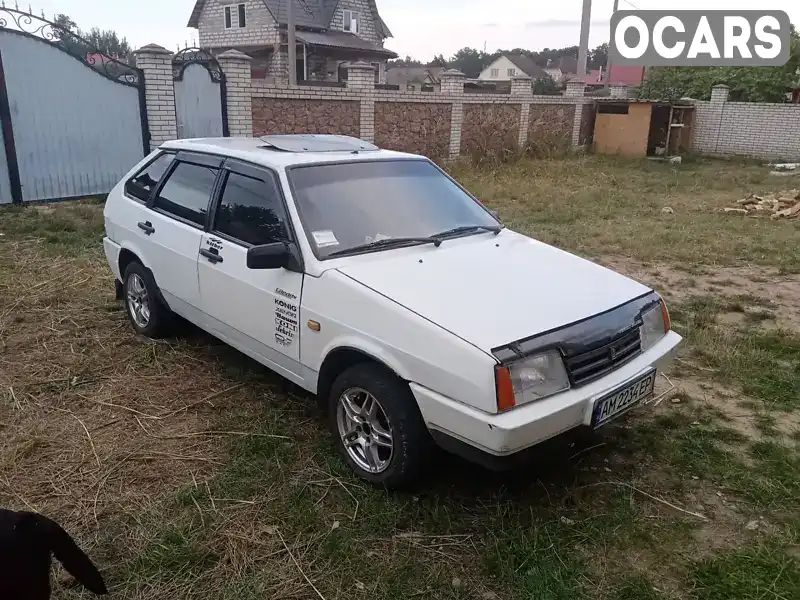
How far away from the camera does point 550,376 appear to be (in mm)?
2725

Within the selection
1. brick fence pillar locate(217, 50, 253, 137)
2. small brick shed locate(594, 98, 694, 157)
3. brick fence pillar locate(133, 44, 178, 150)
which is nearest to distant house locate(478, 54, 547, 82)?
small brick shed locate(594, 98, 694, 157)

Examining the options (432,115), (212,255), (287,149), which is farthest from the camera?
(432,115)

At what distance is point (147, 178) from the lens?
15.6 ft

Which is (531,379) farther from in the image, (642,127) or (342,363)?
(642,127)

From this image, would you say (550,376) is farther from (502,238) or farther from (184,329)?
(184,329)

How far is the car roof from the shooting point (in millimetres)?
3794

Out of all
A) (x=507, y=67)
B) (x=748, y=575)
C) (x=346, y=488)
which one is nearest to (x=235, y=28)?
(x=346, y=488)

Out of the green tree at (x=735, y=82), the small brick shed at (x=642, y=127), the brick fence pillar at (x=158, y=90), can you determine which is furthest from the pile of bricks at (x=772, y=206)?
the green tree at (x=735, y=82)

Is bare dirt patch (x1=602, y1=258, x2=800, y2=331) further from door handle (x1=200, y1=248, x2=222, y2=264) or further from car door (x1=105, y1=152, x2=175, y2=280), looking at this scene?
car door (x1=105, y1=152, x2=175, y2=280)

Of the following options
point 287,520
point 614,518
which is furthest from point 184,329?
point 614,518

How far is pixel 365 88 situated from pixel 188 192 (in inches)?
436

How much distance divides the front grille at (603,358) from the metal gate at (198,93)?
10.2m

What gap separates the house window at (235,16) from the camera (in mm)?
38938

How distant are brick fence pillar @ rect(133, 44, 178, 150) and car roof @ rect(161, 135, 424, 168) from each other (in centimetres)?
699
